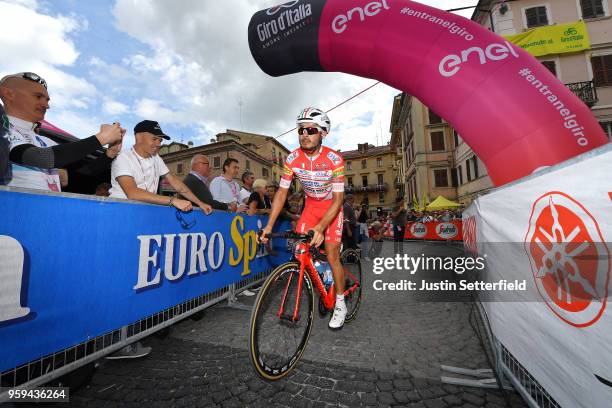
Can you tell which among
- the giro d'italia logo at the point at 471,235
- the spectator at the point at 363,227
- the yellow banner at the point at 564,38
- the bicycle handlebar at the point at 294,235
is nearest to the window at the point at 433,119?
the yellow banner at the point at 564,38

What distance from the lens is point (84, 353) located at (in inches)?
80.1

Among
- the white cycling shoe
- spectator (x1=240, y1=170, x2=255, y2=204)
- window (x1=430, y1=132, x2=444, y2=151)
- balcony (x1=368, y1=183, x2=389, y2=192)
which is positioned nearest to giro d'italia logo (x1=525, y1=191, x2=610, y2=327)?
the white cycling shoe

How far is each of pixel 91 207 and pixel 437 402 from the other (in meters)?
2.94

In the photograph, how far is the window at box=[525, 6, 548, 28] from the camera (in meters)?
→ 18.5

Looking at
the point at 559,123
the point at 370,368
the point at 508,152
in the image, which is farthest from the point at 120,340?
the point at 559,123

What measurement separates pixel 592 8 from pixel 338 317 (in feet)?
89.5

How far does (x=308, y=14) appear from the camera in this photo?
5312 mm

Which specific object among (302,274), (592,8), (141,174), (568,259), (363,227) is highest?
(592,8)

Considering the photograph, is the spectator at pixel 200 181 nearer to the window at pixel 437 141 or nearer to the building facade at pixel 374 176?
the window at pixel 437 141

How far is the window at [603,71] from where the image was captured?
1727 centimetres

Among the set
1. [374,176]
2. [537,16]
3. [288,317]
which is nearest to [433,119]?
[537,16]

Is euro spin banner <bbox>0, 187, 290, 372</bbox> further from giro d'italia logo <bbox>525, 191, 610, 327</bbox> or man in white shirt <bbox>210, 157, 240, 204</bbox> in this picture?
giro d'italia logo <bbox>525, 191, 610, 327</bbox>

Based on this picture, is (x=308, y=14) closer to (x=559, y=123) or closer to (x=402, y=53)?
(x=402, y=53)

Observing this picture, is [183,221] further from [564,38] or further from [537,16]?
[537,16]
